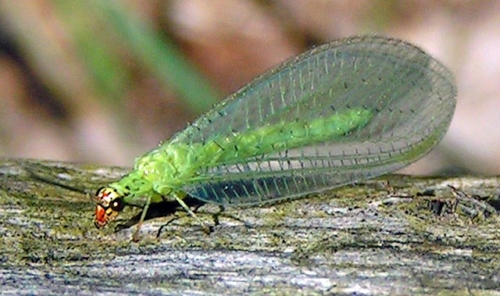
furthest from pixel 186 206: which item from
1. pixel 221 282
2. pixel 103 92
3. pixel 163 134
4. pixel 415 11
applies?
pixel 415 11

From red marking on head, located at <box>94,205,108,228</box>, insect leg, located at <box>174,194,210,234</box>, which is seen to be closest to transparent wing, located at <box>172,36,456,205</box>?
insect leg, located at <box>174,194,210,234</box>

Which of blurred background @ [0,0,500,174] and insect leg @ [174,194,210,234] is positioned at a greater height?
blurred background @ [0,0,500,174]

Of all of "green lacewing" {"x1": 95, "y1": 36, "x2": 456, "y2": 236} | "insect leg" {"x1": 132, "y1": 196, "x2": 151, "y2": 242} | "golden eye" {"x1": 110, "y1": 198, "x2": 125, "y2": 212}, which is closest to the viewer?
"insect leg" {"x1": 132, "y1": 196, "x2": 151, "y2": 242}

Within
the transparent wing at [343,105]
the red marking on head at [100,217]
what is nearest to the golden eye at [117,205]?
the red marking on head at [100,217]

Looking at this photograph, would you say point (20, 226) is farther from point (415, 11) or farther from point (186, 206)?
point (415, 11)

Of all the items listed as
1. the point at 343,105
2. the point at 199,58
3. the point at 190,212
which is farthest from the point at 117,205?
the point at 199,58

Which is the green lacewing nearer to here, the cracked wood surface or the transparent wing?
the transparent wing

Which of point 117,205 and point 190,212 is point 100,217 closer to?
point 117,205
